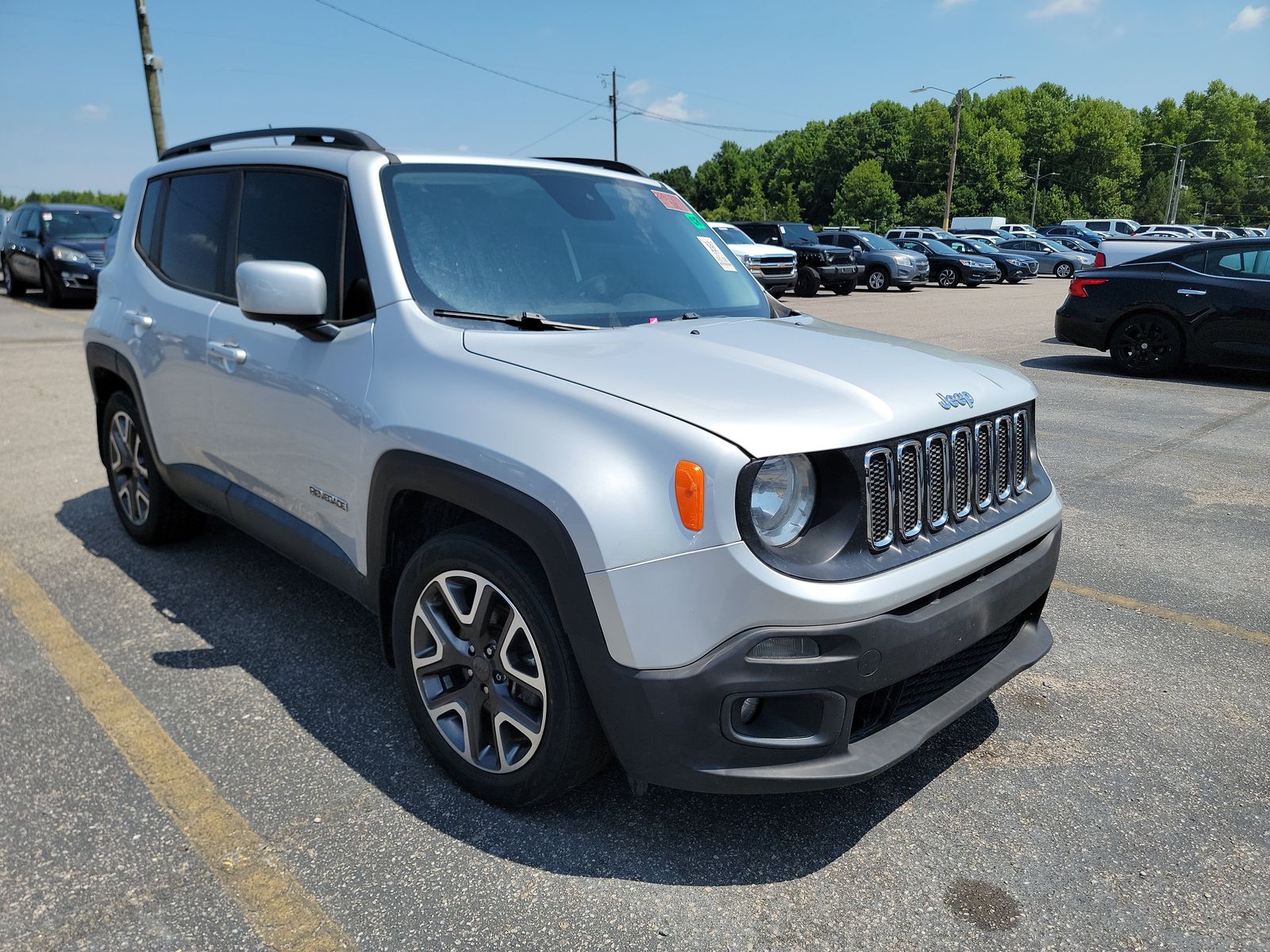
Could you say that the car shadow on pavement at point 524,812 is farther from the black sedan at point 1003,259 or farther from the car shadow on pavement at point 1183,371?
the black sedan at point 1003,259

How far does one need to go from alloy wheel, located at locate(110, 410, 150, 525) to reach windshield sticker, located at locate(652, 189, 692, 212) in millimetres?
2622

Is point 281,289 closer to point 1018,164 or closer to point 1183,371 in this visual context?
point 1183,371

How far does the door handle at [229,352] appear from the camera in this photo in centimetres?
346

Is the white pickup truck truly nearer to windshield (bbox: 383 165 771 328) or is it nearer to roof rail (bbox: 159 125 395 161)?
windshield (bbox: 383 165 771 328)

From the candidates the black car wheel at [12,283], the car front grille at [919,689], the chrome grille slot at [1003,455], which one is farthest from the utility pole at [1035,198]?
the car front grille at [919,689]

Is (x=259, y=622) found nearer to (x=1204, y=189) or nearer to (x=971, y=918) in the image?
(x=971, y=918)

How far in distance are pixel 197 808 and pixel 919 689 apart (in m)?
1.98

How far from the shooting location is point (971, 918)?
7.47ft

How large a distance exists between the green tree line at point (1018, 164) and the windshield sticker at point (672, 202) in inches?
3889

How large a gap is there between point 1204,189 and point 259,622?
127737 millimetres

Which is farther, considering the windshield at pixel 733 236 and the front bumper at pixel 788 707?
the windshield at pixel 733 236

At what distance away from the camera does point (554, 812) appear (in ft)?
8.73

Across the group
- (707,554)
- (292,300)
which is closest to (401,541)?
(292,300)

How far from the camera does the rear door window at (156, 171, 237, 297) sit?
12.6 feet
